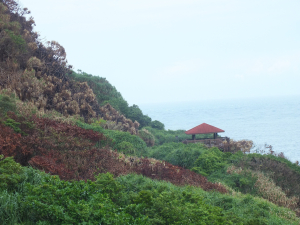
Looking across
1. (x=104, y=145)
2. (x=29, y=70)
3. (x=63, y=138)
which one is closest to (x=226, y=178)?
(x=104, y=145)

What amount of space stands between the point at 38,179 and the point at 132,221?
7.61ft

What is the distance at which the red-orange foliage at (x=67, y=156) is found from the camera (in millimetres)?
6571

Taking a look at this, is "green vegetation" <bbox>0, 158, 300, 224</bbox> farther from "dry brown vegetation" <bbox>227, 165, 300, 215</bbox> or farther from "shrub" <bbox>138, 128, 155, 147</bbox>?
"shrub" <bbox>138, 128, 155, 147</bbox>

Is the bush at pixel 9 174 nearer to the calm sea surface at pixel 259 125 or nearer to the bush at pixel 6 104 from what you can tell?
the bush at pixel 6 104

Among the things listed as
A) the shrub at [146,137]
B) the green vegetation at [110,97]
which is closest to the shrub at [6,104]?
the shrub at [146,137]

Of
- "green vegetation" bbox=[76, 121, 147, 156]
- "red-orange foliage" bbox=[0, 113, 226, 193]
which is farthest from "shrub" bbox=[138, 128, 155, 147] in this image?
"red-orange foliage" bbox=[0, 113, 226, 193]

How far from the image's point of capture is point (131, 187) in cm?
621

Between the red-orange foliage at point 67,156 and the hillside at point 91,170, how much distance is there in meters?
0.03

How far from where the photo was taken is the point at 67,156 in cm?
812

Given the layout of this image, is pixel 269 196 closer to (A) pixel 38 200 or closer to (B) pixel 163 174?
(B) pixel 163 174

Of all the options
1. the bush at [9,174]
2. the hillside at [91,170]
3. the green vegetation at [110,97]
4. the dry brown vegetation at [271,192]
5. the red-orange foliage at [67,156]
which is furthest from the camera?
the green vegetation at [110,97]

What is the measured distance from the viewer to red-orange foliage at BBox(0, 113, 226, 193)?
6571mm

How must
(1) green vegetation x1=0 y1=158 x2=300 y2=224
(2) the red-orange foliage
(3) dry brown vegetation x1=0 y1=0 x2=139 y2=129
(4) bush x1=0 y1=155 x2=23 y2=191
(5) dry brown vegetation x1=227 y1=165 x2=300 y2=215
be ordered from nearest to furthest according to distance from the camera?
(1) green vegetation x1=0 y1=158 x2=300 y2=224 < (4) bush x1=0 y1=155 x2=23 y2=191 < (2) the red-orange foliage < (5) dry brown vegetation x1=227 y1=165 x2=300 y2=215 < (3) dry brown vegetation x1=0 y1=0 x2=139 y2=129

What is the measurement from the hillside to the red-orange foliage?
32 millimetres
